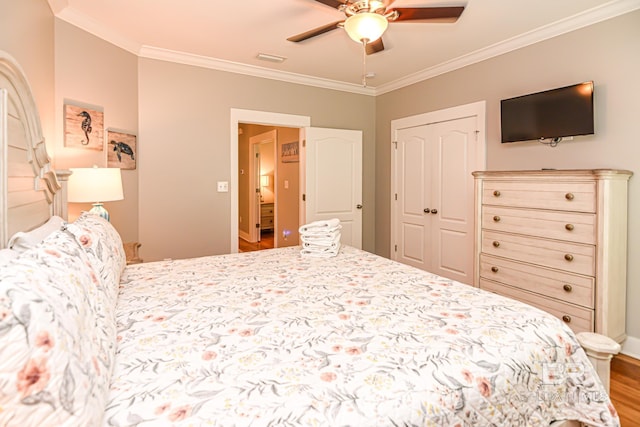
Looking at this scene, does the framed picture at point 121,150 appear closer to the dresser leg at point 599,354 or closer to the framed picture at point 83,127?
the framed picture at point 83,127

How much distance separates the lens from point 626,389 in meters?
2.11

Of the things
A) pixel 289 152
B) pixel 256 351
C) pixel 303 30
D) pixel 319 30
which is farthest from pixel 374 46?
pixel 289 152

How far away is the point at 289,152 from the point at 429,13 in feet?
12.4

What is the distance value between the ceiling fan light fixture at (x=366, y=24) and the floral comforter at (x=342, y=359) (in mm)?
1371

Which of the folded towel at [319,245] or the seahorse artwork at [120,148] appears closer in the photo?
the folded towel at [319,245]

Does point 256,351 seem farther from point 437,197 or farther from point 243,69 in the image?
point 243,69

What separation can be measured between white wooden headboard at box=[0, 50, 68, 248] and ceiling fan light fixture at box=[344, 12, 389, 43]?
5.14 feet

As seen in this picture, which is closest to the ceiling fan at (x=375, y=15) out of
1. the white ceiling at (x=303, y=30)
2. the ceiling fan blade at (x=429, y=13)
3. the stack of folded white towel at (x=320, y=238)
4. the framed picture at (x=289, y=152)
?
the ceiling fan blade at (x=429, y=13)

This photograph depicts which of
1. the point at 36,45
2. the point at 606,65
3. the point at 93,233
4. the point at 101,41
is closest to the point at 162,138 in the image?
the point at 101,41

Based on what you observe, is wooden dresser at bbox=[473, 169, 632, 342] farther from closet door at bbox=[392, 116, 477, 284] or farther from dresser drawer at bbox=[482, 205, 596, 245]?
closet door at bbox=[392, 116, 477, 284]

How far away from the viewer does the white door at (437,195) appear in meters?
3.66

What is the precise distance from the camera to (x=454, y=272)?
382cm

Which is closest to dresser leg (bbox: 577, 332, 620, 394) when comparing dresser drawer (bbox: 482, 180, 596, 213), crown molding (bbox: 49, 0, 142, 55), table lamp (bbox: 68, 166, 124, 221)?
dresser drawer (bbox: 482, 180, 596, 213)

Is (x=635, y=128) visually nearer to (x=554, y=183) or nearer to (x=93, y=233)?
(x=554, y=183)
